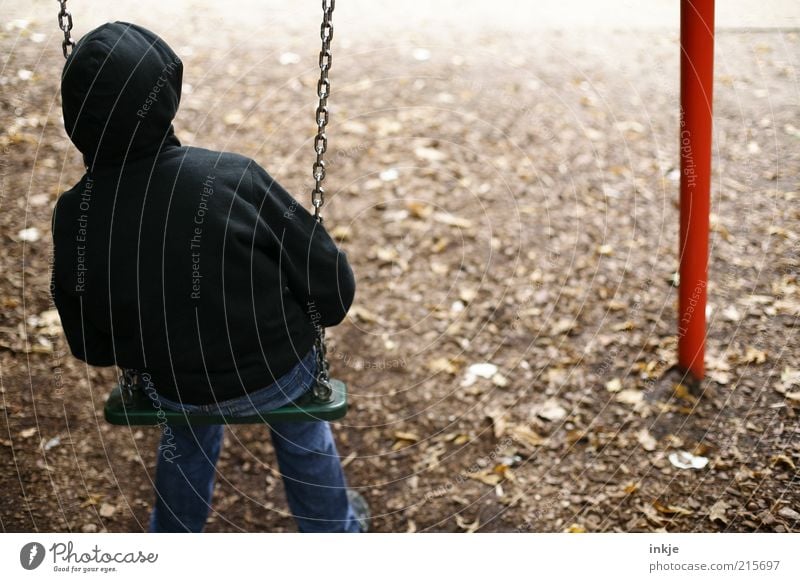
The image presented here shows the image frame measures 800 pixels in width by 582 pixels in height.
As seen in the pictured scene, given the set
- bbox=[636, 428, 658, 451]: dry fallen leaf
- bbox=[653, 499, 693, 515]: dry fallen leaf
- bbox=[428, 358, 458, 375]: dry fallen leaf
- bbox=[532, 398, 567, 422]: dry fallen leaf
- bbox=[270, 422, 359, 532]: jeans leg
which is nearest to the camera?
bbox=[270, 422, 359, 532]: jeans leg

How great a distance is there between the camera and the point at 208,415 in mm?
2307

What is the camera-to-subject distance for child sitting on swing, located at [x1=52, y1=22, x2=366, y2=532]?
1904 mm

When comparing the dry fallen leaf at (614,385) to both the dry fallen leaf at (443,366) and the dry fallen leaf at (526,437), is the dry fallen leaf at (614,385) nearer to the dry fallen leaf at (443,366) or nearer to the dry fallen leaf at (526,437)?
the dry fallen leaf at (526,437)

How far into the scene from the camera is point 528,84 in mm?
5602

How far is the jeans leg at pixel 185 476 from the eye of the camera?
2475mm

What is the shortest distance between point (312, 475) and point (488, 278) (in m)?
1.96

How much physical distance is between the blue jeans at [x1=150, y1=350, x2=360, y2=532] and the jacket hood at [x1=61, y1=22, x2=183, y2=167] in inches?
29.9

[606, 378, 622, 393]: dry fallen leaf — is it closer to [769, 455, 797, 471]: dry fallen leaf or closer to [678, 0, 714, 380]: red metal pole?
[678, 0, 714, 380]: red metal pole

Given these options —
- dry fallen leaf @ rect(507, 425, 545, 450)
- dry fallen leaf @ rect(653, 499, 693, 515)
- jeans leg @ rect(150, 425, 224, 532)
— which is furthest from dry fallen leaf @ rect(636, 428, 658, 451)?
jeans leg @ rect(150, 425, 224, 532)

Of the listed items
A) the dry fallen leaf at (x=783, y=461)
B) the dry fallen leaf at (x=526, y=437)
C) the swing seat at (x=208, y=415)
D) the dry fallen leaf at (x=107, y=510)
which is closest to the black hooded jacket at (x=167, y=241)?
the swing seat at (x=208, y=415)

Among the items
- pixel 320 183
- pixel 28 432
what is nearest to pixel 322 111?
pixel 320 183

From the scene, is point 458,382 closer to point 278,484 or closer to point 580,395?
point 580,395

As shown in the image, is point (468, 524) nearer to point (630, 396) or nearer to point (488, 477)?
point (488, 477)

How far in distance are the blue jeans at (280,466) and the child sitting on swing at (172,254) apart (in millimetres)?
14
